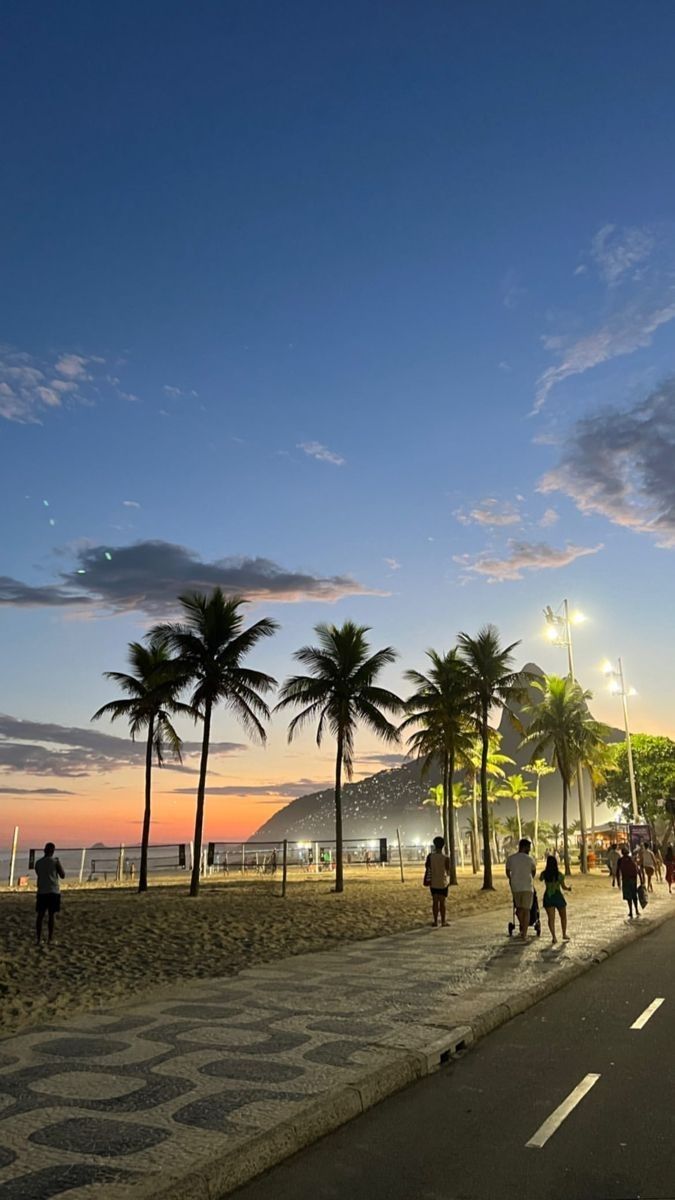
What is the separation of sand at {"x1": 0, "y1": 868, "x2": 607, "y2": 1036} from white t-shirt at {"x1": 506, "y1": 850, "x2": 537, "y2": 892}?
132 inches

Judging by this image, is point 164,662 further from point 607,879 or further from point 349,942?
point 607,879

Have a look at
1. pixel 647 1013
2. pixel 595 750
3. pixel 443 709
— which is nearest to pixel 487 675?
pixel 443 709

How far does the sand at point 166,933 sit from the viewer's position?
11664 mm

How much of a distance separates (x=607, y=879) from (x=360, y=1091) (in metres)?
38.1

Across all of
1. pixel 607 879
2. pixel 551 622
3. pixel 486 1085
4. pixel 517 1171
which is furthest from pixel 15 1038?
pixel 551 622

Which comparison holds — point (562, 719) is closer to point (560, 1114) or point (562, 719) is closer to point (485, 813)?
point (485, 813)

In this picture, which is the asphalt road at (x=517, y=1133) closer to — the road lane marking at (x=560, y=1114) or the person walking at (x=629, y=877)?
the road lane marking at (x=560, y=1114)

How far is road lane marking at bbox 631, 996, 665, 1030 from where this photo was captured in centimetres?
961

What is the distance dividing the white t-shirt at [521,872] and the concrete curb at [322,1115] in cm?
670

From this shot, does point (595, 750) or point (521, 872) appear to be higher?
point (595, 750)

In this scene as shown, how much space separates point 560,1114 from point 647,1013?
180 inches

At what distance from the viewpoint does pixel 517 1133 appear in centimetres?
602

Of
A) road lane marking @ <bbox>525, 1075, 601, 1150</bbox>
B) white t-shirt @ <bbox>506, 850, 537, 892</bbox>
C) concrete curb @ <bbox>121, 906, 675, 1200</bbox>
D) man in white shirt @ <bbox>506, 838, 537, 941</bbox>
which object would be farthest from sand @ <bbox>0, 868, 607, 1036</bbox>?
road lane marking @ <bbox>525, 1075, 601, 1150</bbox>

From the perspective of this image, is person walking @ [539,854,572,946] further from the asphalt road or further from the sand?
the asphalt road
